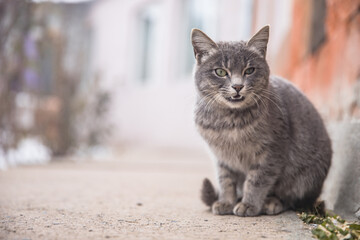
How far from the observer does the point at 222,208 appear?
6.16 feet

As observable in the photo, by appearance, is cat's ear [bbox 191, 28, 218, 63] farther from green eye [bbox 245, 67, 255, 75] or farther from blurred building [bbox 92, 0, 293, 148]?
blurred building [bbox 92, 0, 293, 148]

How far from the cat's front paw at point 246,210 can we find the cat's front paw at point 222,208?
0.06 m

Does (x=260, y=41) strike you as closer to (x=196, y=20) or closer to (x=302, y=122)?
(x=302, y=122)

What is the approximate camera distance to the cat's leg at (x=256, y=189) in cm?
181

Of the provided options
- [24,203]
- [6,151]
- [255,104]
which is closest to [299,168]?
[255,104]

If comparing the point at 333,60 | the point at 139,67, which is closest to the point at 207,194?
the point at 333,60

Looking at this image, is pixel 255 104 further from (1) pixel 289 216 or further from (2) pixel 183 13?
(2) pixel 183 13

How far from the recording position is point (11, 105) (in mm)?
4402

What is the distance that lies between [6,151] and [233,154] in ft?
11.1

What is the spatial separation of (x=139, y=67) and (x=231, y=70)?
8.13m

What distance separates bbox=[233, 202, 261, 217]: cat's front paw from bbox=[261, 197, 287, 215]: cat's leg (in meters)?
0.06

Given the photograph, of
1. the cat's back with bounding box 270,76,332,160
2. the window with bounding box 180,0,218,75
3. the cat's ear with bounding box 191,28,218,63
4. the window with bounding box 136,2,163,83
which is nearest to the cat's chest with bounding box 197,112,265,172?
the cat's back with bounding box 270,76,332,160

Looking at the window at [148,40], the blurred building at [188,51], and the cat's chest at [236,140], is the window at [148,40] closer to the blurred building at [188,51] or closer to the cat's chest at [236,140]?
the blurred building at [188,51]

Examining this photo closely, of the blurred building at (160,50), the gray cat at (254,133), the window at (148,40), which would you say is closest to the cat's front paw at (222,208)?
the gray cat at (254,133)
